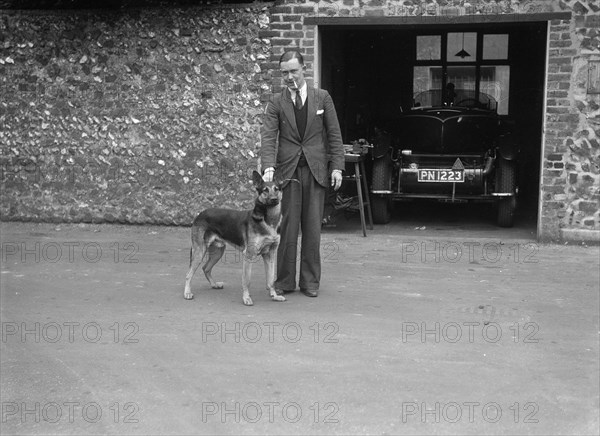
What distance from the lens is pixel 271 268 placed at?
25.5ft

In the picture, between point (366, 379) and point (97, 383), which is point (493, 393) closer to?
point (366, 379)

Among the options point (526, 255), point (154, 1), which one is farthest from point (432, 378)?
point (154, 1)

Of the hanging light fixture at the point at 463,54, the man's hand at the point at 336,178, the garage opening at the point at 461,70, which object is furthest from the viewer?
the hanging light fixture at the point at 463,54

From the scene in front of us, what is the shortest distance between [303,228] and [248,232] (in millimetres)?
764

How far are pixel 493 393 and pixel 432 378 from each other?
438 millimetres

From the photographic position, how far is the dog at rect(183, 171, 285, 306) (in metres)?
7.39
